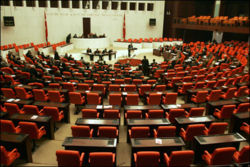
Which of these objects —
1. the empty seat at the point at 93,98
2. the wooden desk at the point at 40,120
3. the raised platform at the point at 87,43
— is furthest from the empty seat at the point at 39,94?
the raised platform at the point at 87,43

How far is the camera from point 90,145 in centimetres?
409

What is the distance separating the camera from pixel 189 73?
11.3m

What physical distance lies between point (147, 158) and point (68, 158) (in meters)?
1.45

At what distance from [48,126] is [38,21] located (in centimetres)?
1758

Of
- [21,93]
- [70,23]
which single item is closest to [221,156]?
[21,93]

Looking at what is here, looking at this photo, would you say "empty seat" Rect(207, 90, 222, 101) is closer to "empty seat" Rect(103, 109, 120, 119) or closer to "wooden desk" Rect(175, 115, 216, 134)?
"wooden desk" Rect(175, 115, 216, 134)

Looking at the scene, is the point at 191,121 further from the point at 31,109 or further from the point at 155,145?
the point at 31,109

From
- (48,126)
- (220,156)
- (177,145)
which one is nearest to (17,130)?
(48,126)

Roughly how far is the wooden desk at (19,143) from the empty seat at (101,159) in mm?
1620

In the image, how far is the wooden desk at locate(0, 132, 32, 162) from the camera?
4.29m

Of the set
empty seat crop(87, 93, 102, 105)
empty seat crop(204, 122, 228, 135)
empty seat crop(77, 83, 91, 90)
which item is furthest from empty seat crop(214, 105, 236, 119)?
empty seat crop(77, 83, 91, 90)

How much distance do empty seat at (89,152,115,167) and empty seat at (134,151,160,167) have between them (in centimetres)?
50

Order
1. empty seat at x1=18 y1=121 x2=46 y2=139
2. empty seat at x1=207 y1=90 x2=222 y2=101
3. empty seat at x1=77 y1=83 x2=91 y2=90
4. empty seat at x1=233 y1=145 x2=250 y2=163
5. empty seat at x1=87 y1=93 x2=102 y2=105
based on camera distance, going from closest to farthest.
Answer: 1. empty seat at x1=233 y1=145 x2=250 y2=163
2. empty seat at x1=18 y1=121 x2=46 y2=139
3. empty seat at x1=87 y1=93 x2=102 y2=105
4. empty seat at x1=207 y1=90 x2=222 y2=101
5. empty seat at x1=77 y1=83 x2=91 y2=90

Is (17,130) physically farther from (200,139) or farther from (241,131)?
(241,131)
